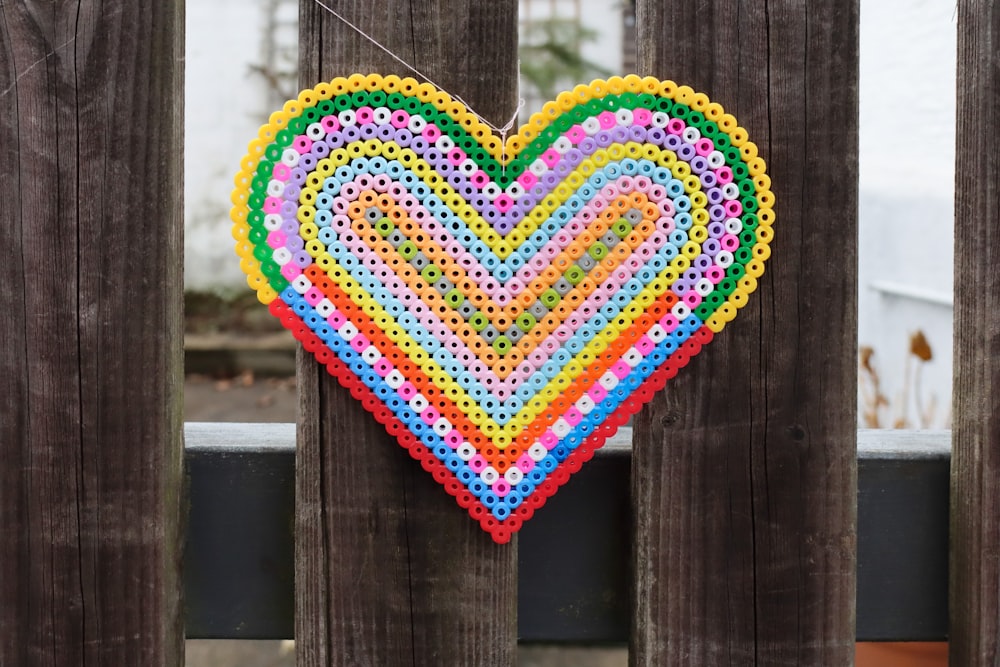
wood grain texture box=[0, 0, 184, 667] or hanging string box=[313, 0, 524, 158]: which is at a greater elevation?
hanging string box=[313, 0, 524, 158]

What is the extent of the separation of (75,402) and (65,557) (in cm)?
22

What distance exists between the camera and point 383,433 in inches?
50.1

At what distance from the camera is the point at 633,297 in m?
1.27

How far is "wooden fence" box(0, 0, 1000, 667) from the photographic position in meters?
1.25

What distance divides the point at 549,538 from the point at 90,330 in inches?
28.3

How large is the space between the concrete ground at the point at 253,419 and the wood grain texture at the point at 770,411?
3.20 metres

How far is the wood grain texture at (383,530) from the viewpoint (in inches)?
49.0

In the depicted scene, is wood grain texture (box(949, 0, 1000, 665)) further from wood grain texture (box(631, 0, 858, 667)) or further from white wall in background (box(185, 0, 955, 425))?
white wall in background (box(185, 0, 955, 425))

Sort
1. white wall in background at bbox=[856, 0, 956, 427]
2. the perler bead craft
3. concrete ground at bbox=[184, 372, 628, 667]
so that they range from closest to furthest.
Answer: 1. the perler bead craft
2. white wall in background at bbox=[856, 0, 956, 427]
3. concrete ground at bbox=[184, 372, 628, 667]

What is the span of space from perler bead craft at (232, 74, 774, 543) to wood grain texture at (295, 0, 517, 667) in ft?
0.13

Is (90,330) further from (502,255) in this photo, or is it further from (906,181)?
(906,181)

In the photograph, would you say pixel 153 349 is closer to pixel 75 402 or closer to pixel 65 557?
pixel 75 402

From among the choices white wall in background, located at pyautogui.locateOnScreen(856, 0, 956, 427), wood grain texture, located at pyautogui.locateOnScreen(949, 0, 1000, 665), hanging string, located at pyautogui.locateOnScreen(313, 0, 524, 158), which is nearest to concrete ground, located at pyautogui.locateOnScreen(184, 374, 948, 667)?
wood grain texture, located at pyautogui.locateOnScreen(949, 0, 1000, 665)

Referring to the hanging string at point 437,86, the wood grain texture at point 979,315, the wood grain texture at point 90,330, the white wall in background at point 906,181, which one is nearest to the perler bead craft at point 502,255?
the hanging string at point 437,86
